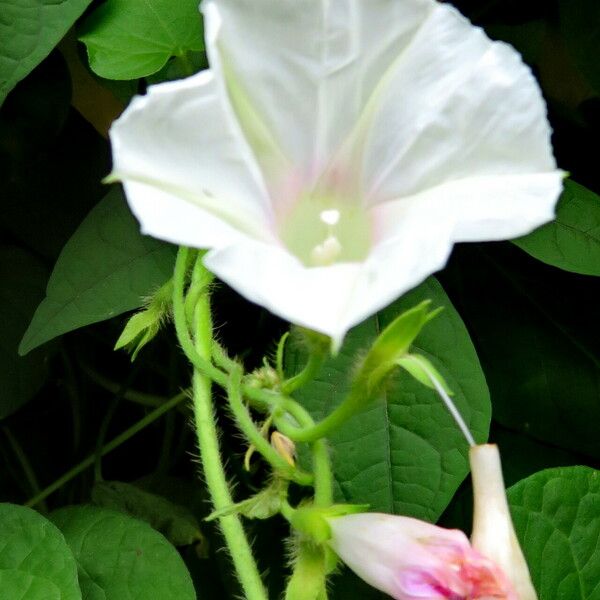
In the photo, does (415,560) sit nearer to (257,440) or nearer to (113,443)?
(257,440)

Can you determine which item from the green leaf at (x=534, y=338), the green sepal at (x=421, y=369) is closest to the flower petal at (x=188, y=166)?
the green sepal at (x=421, y=369)

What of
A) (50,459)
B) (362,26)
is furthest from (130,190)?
(50,459)

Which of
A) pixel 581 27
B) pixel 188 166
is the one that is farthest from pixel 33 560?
pixel 581 27

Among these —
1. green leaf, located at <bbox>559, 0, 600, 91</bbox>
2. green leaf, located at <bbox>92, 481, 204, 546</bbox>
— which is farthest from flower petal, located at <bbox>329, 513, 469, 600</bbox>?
green leaf, located at <bbox>559, 0, 600, 91</bbox>

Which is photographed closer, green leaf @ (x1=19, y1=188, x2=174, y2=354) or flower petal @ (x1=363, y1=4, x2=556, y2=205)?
flower petal @ (x1=363, y1=4, x2=556, y2=205)

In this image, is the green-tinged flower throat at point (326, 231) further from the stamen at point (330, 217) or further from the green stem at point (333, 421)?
the green stem at point (333, 421)

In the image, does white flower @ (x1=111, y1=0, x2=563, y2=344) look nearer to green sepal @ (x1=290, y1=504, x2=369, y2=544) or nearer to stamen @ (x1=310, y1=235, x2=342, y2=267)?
stamen @ (x1=310, y1=235, x2=342, y2=267)
